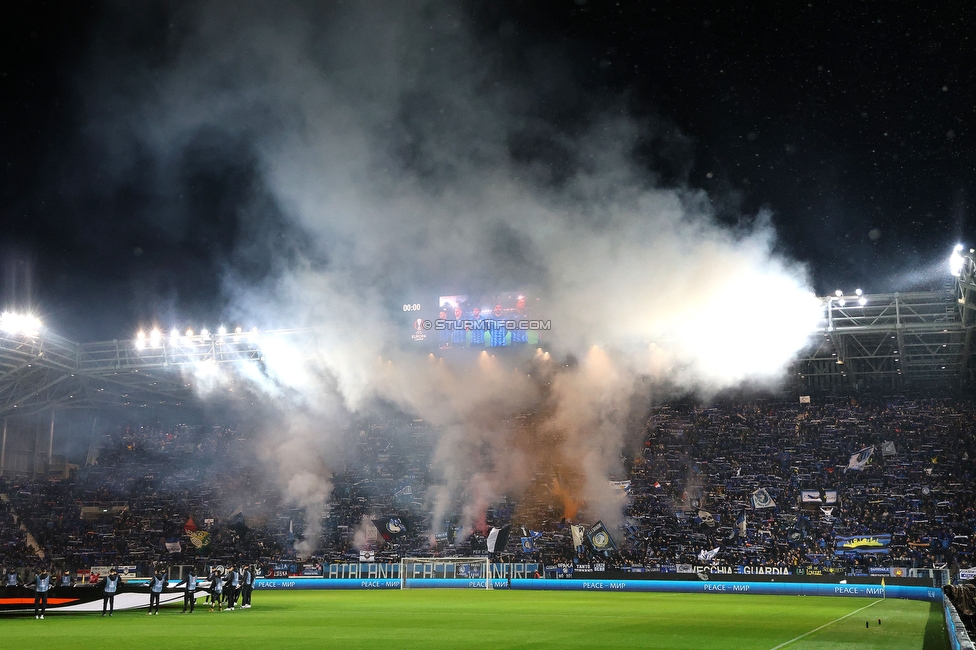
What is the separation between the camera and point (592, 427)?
46750 mm

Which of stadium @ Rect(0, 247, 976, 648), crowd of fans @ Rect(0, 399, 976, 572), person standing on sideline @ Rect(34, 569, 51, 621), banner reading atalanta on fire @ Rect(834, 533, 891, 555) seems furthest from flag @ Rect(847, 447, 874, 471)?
person standing on sideline @ Rect(34, 569, 51, 621)

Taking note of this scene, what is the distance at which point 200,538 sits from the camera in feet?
149

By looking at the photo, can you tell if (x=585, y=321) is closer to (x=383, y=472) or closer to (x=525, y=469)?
(x=525, y=469)

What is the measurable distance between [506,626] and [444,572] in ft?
72.3

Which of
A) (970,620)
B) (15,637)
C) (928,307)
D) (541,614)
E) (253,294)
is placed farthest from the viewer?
(253,294)

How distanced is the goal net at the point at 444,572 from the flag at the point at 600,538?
604 cm

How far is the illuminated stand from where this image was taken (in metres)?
31.5

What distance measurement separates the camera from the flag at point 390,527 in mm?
44656

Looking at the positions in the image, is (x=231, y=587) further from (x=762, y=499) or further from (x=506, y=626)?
(x=762, y=499)

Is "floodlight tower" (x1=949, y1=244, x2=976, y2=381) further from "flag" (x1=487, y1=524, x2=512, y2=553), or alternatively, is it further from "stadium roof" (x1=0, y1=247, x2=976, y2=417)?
"flag" (x1=487, y1=524, x2=512, y2=553)

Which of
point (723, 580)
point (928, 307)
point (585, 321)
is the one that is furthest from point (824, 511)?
point (585, 321)

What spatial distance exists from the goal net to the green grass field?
11902 millimetres

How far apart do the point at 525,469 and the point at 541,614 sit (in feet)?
84.3

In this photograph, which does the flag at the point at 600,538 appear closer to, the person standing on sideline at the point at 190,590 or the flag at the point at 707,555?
the flag at the point at 707,555
